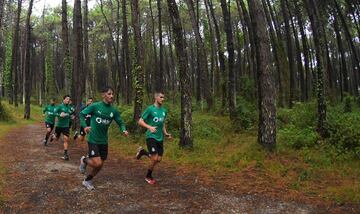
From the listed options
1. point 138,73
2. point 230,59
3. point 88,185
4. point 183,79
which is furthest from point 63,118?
point 230,59

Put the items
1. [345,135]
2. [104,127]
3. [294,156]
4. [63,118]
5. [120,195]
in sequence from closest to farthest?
[120,195] < [104,127] < [294,156] < [345,135] < [63,118]

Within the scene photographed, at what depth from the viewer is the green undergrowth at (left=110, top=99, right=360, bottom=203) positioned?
823cm

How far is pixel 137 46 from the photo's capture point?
52.0 ft

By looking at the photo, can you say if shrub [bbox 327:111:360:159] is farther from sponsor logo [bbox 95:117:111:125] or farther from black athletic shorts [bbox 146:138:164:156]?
sponsor logo [bbox 95:117:111:125]

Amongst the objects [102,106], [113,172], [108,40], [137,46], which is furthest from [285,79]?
[108,40]

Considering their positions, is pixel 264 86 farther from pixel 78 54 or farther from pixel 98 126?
pixel 78 54

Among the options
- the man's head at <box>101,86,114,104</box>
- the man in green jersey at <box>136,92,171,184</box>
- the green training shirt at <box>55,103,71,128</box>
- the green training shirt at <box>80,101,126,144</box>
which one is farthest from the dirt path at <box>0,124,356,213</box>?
the green training shirt at <box>55,103,71,128</box>

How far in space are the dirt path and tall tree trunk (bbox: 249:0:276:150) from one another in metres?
2.93

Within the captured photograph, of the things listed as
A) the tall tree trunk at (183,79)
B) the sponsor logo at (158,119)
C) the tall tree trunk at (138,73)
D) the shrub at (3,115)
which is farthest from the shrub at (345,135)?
the shrub at (3,115)

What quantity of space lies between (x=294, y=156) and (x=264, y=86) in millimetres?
2198

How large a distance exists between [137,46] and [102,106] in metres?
8.57

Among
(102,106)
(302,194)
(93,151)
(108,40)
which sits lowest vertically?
(302,194)

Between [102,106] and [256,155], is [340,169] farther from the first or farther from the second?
[102,106]

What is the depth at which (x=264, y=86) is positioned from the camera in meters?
10.6
